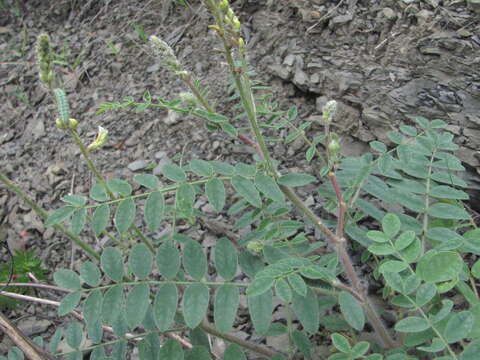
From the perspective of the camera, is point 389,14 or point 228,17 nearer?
point 228,17

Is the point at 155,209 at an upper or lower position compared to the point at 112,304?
upper

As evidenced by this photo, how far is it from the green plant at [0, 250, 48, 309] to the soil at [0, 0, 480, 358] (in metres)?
0.08

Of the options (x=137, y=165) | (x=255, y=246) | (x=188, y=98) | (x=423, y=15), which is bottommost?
(x=137, y=165)

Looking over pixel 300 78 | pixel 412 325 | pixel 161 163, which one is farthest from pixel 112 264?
pixel 300 78

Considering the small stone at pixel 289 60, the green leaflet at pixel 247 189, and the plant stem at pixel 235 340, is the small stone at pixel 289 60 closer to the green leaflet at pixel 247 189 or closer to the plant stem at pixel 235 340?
the green leaflet at pixel 247 189

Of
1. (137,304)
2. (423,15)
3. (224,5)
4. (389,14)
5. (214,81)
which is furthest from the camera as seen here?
(214,81)

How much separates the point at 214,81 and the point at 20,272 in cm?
143

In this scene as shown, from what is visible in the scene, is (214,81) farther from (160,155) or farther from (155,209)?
(155,209)

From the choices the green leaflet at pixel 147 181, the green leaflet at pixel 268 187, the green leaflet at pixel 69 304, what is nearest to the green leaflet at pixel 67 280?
the green leaflet at pixel 69 304

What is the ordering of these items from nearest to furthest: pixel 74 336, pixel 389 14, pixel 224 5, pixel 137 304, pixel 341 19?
pixel 224 5
pixel 137 304
pixel 74 336
pixel 389 14
pixel 341 19

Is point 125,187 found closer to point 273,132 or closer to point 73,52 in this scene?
point 273,132

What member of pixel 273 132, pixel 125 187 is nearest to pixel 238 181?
pixel 125 187

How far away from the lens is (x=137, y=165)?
266 centimetres

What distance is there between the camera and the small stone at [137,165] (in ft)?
8.68
